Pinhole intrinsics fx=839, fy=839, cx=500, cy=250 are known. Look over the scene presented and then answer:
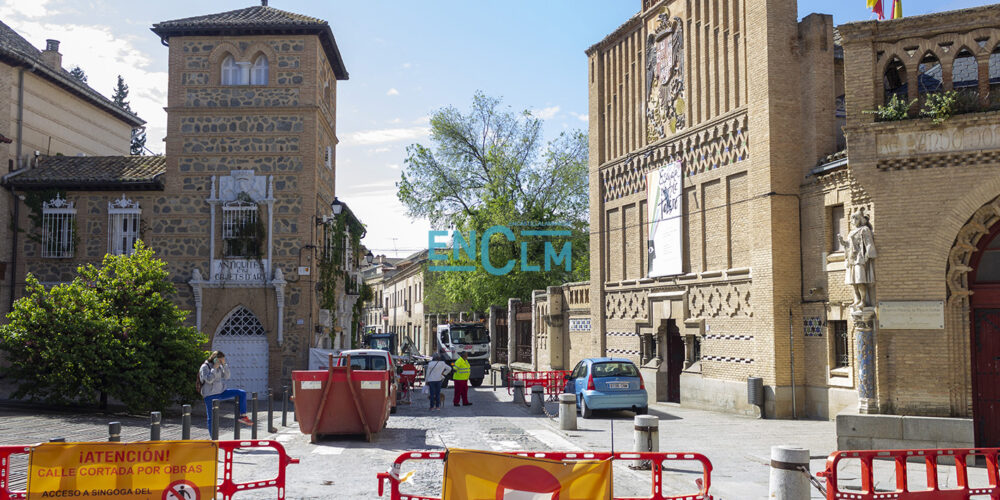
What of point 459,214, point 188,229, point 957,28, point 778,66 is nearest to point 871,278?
point 957,28

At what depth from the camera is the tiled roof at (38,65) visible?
2745 cm

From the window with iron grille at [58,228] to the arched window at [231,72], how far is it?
20.9 feet

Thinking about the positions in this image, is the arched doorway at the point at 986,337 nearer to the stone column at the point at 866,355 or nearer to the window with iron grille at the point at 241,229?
the stone column at the point at 866,355

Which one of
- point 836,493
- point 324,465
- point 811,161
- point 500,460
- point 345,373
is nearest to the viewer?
point 500,460

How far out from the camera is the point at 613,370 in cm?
2048

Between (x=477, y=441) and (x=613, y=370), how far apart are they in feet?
18.9

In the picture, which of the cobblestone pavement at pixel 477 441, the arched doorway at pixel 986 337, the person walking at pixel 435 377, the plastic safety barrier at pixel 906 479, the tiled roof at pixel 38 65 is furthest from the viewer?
the tiled roof at pixel 38 65

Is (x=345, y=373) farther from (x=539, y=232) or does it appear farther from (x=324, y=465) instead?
(x=539, y=232)

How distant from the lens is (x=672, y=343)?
26.1m

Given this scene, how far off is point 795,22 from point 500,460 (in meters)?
17.3

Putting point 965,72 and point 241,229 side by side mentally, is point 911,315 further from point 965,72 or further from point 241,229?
point 241,229

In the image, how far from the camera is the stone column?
14.0 metres

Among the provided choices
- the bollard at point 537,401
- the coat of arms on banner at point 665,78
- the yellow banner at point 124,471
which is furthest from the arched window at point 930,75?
the yellow banner at point 124,471

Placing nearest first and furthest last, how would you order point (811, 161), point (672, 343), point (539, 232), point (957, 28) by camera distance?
point (957, 28), point (811, 161), point (672, 343), point (539, 232)
